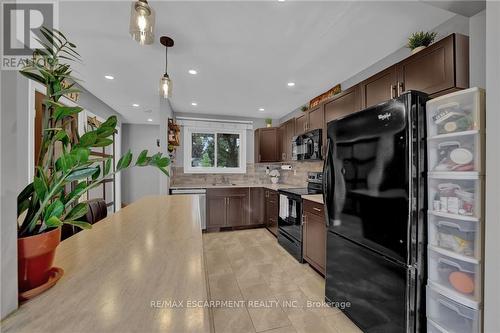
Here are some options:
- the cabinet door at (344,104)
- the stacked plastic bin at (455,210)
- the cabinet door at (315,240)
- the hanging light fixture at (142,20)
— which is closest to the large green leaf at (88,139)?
the hanging light fixture at (142,20)

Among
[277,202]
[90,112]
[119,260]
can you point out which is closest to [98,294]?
[119,260]

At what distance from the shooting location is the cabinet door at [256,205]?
423 cm

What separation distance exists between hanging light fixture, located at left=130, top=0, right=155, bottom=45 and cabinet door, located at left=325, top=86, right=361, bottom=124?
2.00 m

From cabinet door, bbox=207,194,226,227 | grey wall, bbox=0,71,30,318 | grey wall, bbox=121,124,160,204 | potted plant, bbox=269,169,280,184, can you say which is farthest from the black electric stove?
grey wall, bbox=121,124,160,204

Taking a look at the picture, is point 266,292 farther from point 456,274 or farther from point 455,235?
point 455,235

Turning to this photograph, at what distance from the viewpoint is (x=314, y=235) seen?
8.07ft

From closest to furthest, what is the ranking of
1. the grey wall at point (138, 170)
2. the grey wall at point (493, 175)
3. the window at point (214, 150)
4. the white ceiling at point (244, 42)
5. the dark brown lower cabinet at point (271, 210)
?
the grey wall at point (493, 175), the white ceiling at point (244, 42), the dark brown lower cabinet at point (271, 210), the window at point (214, 150), the grey wall at point (138, 170)

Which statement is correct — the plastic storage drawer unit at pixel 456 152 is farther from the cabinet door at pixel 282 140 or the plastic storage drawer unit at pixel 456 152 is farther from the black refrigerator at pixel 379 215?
the cabinet door at pixel 282 140

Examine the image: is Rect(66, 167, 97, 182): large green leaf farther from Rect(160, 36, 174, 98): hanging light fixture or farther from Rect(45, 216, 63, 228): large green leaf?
Rect(160, 36, 174, 98): hanging light fixture

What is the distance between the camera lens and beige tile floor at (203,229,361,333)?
64.7 inches

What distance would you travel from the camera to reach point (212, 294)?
204 cm

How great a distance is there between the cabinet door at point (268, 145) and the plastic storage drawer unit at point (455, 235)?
3.20 meters

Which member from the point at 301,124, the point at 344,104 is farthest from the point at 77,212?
the point at 301,124

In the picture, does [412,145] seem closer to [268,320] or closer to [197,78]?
[268,320]
